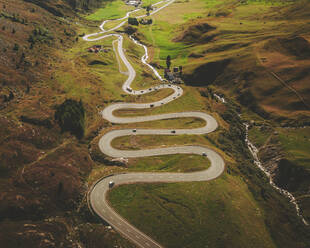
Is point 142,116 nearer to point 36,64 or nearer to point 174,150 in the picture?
point 174,150

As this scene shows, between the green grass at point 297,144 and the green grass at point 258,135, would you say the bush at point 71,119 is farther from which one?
the green grass at point 297,144

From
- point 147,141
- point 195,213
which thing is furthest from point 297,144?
point 147,141

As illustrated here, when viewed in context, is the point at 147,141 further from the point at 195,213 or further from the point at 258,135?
the point at 258,135

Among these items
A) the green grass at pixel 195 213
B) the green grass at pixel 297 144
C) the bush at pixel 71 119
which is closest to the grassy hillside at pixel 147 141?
the green grass at pixel 195 213

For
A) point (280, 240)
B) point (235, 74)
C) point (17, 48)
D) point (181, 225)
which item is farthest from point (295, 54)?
point (17, 48)

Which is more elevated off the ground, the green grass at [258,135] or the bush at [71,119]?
the bush at [71,119]

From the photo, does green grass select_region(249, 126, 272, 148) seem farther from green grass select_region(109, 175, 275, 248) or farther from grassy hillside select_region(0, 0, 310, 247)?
green grass select_region(109, 175, 275, 248)
